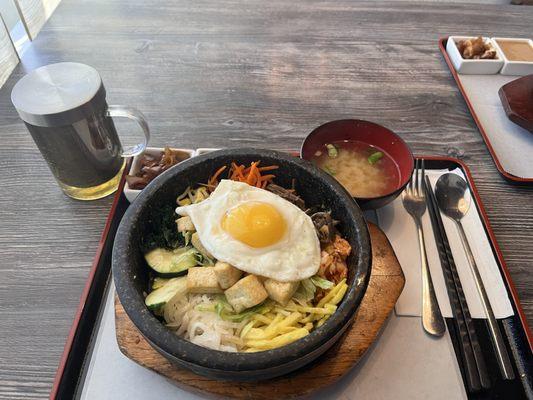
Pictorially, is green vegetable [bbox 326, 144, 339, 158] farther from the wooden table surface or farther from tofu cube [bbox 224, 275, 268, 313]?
tofu cube [bbox 224, 275, 268, 313]

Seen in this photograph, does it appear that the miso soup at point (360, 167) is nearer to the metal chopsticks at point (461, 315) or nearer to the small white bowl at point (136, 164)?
the metal chopsticks at point (461, 315)

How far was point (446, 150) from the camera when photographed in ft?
7.15

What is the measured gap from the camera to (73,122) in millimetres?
1565

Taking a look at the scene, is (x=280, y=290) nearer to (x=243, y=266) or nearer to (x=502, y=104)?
(x=243, y=266)

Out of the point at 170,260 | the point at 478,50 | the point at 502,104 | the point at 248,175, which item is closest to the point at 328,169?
the point at 248,175

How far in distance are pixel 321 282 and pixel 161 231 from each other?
61 centimetres

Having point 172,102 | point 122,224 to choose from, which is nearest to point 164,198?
point 122,224

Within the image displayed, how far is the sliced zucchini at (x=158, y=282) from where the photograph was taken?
141cm

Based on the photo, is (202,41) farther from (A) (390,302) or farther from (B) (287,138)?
(A) (390,302)

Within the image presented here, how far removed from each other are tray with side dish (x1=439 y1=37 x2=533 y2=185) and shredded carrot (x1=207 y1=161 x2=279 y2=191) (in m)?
1.24

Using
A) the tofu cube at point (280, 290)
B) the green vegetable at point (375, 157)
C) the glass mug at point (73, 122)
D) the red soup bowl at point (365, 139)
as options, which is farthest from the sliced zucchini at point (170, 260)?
the green vegetable at point (375, 157)

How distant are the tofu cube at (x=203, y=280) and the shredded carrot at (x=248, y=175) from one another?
387 mm

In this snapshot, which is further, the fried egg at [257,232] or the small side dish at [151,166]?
the small side dish at [151,166]

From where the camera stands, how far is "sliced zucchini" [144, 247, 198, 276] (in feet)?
4.61
